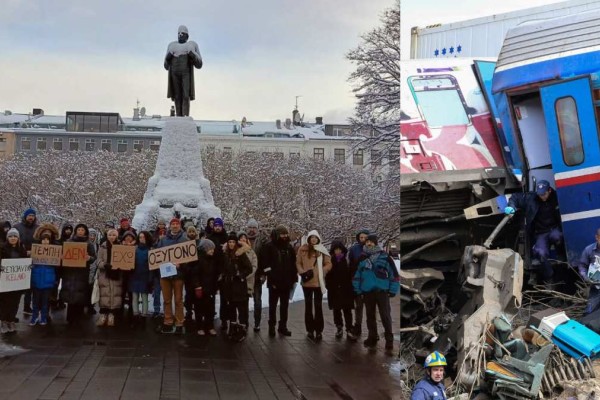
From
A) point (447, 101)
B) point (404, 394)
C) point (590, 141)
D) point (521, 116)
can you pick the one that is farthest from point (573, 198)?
point (404, 394)

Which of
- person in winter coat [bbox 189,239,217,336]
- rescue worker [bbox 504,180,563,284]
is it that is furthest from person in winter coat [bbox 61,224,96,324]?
rescue worker [bbox 504,180,563,284]

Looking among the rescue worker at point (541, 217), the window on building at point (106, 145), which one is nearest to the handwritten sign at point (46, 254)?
the window on building at point (106, 145)

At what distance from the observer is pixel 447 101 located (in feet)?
8.11

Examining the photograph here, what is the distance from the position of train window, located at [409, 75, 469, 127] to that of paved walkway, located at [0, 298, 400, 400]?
1062 mm

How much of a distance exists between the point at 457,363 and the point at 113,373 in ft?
4.53

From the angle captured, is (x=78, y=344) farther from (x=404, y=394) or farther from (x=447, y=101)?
(x=447, y=101)

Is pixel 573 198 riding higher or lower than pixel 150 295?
higher

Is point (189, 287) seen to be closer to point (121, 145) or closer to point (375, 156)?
point (121, 145)

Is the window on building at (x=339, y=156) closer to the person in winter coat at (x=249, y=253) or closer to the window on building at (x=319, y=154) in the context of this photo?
the window on building at (x=319, y=154)

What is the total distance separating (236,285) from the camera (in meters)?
1.98

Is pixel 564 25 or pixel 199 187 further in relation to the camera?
pixel 564 25

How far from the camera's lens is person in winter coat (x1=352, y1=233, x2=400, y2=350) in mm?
2078

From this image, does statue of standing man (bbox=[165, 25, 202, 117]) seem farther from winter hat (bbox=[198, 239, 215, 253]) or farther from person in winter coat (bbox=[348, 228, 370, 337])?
person in winter coat (bbox=[348, 228, 370, 337])

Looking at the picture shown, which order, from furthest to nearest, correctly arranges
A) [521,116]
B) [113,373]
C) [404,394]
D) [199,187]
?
[521,116], [404,394], [199,187], [113,373]
